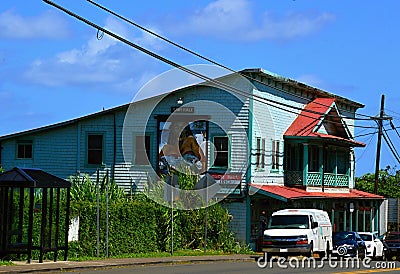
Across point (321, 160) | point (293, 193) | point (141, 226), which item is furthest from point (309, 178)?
point (141, 226)

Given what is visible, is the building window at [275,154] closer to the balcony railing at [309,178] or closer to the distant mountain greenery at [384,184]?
the balcony railing at [309,178]

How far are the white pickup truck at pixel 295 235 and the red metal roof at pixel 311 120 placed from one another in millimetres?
11333

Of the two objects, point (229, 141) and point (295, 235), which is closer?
point (295, 235)

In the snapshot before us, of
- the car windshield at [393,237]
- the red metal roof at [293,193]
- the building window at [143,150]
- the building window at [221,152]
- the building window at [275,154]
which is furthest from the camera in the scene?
the building window at [275,154]

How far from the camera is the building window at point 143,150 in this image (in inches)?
1815

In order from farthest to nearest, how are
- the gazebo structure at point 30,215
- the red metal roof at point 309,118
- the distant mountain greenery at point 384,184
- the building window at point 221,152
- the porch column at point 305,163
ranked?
the distant mountain greenery at point 384,184 < the red metal roof at point 309,118 < the porch column at point 305,163 < the building window at point 221,152 < the gazebo structure at point 30,215

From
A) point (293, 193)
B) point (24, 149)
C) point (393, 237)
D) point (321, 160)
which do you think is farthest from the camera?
point (321, 160)

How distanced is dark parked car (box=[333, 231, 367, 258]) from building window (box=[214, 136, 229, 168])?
7.03m

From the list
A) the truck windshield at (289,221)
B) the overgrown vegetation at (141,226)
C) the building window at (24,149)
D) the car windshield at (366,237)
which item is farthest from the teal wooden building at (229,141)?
the truck windshield at (289,221)

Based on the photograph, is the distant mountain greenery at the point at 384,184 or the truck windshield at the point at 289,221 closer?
the truck windshield at the point at 289,221

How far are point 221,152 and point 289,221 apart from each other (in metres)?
9.42

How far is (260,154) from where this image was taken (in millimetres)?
45562

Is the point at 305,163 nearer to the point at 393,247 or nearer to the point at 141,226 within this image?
the point at 393,247

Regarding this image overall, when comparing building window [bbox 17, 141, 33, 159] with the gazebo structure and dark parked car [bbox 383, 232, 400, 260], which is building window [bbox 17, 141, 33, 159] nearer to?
the gazebo structure
